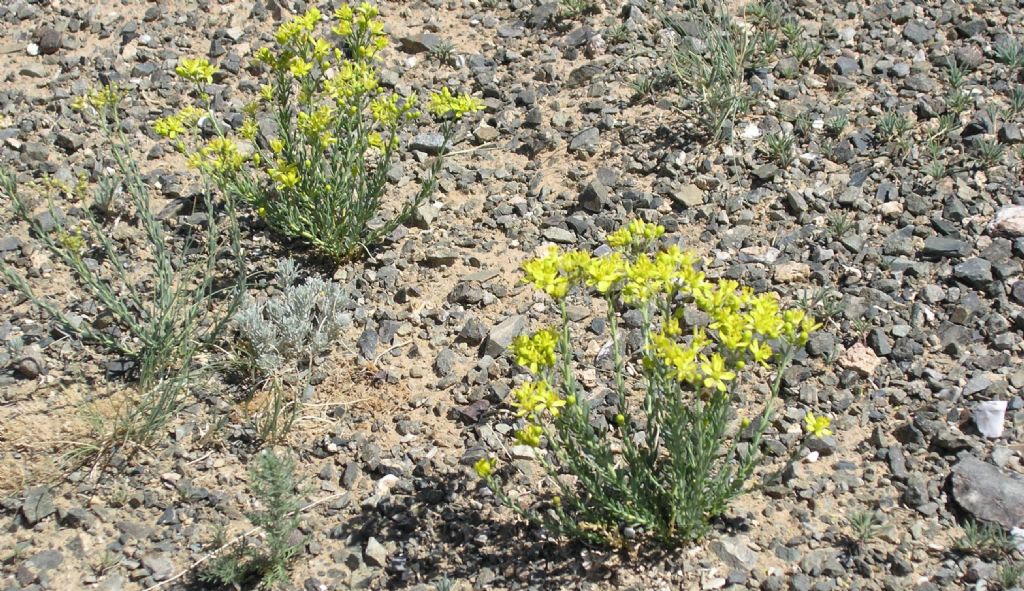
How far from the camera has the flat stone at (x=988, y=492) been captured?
339cm

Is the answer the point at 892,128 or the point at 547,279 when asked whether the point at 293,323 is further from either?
the point at 892,128

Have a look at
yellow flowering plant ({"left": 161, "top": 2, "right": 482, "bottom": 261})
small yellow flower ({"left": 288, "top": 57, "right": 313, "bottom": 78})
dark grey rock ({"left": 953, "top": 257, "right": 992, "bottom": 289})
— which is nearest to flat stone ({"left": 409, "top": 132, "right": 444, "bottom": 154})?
yellow flowering plant ({"left": 161, "top": 2, "right": 482, "bottom": 261})

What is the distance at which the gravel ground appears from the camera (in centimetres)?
350

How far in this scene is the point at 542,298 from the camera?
453cm

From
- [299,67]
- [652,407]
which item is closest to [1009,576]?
[652,407]

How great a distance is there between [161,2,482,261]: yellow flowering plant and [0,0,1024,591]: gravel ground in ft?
0.70

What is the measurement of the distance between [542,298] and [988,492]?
6.74 feet

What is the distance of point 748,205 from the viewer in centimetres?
479

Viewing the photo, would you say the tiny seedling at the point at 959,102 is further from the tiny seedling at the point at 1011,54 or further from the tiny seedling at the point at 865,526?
the tiny seedling at the point at 865,526

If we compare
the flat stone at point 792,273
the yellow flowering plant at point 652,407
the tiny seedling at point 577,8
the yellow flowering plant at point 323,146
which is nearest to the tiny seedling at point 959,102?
the flat stone at point 792,273

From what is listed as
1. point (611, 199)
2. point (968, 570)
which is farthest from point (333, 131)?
point (968, 570)

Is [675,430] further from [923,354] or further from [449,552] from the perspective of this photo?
[923,354]

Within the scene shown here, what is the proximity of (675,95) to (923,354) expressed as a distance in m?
2.16

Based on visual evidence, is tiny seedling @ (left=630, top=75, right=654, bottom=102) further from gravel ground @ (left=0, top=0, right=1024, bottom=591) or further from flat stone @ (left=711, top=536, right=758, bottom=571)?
flat stone @ (left=711, top=536, right=758, bottom=571)
